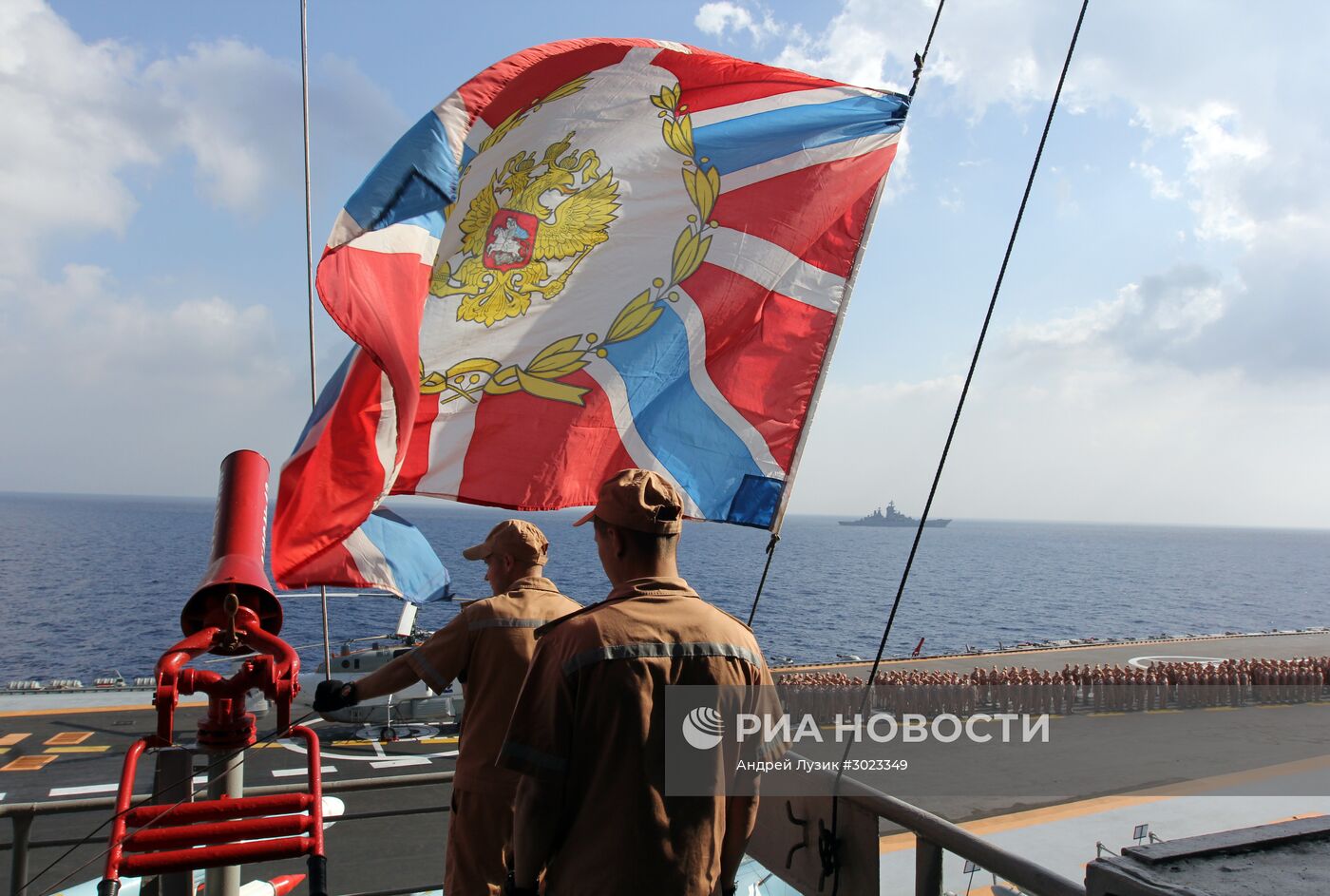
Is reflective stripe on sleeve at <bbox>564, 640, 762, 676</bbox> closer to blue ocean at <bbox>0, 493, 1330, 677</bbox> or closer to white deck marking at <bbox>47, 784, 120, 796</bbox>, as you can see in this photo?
white deck marking at <bbox>47, 784, 120, 796</bbox>

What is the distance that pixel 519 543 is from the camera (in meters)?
3.92

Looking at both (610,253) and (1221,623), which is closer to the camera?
(610,253)

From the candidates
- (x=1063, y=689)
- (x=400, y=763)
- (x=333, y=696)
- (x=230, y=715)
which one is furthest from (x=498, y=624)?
(x=1063, y=689)

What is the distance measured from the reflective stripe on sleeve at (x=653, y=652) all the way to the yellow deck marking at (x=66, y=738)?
71.2ft

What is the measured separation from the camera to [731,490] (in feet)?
16.8

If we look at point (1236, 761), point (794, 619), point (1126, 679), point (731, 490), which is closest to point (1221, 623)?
point (794, 619)

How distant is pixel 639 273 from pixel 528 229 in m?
0.70

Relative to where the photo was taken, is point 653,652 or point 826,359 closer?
point 653,652

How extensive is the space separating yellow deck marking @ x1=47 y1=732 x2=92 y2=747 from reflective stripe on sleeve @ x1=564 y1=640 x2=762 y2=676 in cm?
2170

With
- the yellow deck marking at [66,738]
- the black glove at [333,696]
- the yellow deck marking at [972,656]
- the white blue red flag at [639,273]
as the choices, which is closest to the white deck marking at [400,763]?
the yellow deck marking at [66,738]

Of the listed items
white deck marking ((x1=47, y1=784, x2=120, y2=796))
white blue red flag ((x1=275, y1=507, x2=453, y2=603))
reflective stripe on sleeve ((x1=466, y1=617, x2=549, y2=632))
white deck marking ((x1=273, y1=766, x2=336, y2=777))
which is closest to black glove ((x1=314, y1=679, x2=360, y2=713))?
reflective stripe on sleeve ((x1=466, y1=617, x2=549, y2=632))

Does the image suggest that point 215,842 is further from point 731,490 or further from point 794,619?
point 794,619

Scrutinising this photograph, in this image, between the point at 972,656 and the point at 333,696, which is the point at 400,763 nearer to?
the point at 333,696

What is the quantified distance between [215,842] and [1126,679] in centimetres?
2853
